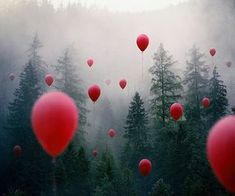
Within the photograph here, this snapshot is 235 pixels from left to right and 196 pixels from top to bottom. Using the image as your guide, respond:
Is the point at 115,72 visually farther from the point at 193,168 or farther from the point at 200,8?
the point at 193,168

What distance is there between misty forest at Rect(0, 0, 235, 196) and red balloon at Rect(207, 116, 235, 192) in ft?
0.08

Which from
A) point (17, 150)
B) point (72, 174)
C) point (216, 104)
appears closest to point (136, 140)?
point (72, 174)

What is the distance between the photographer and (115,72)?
90562 mm

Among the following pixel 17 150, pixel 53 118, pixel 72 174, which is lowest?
pixel 72 174

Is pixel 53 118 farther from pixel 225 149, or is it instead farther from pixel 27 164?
pixel 27 164

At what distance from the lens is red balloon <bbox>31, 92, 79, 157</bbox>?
11.6 metres

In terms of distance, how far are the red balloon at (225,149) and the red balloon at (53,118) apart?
426cm

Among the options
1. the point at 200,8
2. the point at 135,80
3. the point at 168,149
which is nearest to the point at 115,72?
the point at 135,80

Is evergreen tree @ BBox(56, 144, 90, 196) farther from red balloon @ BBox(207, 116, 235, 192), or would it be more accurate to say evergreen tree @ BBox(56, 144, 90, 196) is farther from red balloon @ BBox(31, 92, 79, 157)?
red balloon @ BBox(207, 116, 235, 192)

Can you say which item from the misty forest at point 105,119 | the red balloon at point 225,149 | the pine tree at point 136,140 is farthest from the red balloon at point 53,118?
the pine tree at point 136,140

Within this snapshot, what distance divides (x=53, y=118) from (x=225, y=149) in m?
4.92

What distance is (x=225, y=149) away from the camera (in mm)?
9391

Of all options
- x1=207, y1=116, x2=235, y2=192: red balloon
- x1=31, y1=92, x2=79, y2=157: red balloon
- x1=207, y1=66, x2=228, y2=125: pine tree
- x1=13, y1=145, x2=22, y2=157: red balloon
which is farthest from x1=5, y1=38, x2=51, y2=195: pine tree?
x1=207, y1=116, x2=235, y2=192: red balloon

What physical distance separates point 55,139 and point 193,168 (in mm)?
15347
